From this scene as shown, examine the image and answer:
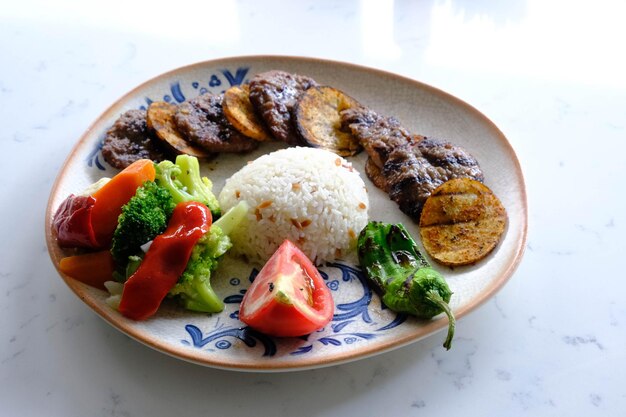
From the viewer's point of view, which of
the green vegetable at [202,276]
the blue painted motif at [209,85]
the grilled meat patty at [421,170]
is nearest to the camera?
the green vegetable at [202,276]

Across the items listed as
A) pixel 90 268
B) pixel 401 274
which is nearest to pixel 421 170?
pixel 401 274

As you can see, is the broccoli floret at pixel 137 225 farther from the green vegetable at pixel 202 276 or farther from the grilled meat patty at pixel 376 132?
the grilled meat patty at pixel 376 132

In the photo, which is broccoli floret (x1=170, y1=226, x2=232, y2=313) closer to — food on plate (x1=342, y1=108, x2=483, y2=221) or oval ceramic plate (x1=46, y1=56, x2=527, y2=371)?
oval ceramic plate (x1=46, y1=56, x2=527, y2=371)

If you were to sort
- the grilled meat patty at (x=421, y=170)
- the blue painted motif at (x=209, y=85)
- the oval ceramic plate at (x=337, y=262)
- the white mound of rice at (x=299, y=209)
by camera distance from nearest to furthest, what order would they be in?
the oval ceramic plate at (x=337, y=262), the white mound of rice at (x=299, y=209), the grilled meat patty at (x=421, y=170), the blue painted motif at (x=209, y=85)

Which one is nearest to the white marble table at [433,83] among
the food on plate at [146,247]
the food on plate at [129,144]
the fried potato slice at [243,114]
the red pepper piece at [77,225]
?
the food on plate at [146,247]

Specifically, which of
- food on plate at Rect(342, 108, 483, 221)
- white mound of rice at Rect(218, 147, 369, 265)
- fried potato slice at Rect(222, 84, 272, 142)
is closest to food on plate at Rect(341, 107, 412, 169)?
food on plate at Rect(342, 108, 483, 221)

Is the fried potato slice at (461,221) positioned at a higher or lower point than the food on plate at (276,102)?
lower
